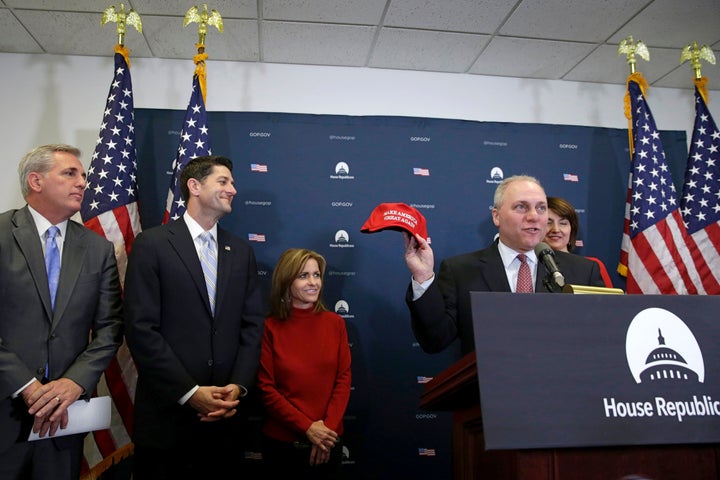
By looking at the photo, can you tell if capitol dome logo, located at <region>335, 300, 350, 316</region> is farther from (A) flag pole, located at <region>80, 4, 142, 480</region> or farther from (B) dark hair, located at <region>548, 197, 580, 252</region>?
(B) dark hair, located at <region>548, 197, 580, 252</region>

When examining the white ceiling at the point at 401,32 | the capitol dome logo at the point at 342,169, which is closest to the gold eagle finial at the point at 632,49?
the white ceiling at the point at 401,32

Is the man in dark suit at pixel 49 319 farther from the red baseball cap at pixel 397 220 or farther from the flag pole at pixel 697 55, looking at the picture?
the flag pole at pixel 697 55

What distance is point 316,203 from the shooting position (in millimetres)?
3635

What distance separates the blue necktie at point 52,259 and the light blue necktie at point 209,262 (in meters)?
0.57

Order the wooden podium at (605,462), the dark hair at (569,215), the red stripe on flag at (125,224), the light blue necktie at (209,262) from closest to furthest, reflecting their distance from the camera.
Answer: the wooden podium at (605,462), the light blue necktie at (209,262), the red stripe on flag at (125,224), the dark hair at (569,215)

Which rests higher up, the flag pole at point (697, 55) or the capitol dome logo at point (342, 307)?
the flag pole at point (697, 55)

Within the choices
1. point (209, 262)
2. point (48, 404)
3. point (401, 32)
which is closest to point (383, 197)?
point (401, 32)

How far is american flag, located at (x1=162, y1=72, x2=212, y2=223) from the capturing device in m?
3.15

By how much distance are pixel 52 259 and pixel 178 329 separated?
584 millimetres

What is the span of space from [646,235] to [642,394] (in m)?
2.63

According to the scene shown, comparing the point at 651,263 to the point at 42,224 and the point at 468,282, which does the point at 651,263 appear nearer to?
the point at 468,282

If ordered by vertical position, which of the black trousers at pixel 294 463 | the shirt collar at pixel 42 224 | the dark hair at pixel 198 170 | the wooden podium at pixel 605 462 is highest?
the dark hair at pixel 198 170

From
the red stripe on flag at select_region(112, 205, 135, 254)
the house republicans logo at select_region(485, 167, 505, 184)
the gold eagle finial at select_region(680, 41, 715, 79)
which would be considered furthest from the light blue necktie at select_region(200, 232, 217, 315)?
the gold eagle finial at select_region(680, 41, 715, 79)

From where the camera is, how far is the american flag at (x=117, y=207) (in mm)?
2898
